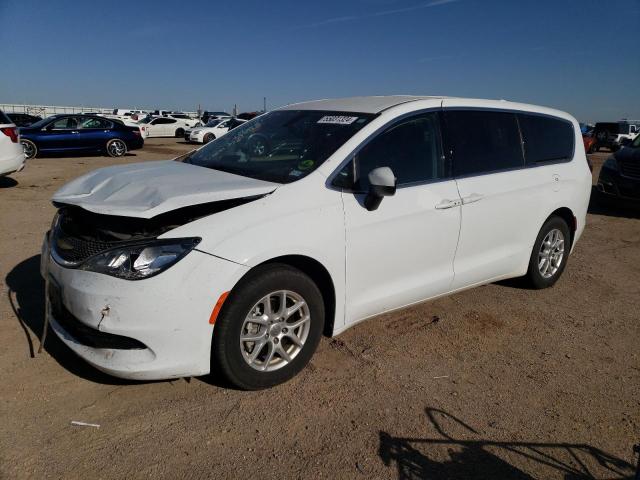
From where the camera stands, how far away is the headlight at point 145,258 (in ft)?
8.51

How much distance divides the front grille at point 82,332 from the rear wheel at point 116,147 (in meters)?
15.9

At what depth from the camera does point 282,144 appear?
3.69 meters

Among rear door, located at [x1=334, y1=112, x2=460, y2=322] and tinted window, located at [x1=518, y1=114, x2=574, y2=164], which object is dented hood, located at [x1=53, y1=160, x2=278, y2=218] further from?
tinted window, located at [x1=518, y1=114, x2=574, y2=164]

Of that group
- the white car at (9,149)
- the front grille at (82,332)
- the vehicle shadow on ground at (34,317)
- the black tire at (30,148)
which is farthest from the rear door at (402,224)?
→ the black tire at (30,148)

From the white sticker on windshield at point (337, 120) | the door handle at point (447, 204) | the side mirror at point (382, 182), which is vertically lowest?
the door handle at point (447, 204)

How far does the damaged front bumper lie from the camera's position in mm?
2566

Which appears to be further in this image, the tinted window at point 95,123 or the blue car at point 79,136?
the tinted window at point 95,123

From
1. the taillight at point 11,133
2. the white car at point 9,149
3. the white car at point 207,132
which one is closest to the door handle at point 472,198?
the white car at point 9,149

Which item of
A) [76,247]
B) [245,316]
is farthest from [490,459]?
[76,247]

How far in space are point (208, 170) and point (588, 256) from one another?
16.7ft

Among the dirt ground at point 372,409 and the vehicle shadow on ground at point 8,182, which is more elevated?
the vehicle shadow on ground at point 8,182

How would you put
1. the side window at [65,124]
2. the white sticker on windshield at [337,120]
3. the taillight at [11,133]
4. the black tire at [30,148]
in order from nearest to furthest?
the white sticker on windshield at [337,120], the taillight at [11,133], the black tire at [30,148], the side window at [65,124]

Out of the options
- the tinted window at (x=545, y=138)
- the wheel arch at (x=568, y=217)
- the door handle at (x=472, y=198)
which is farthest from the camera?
the wheel arch at (x=568, y=217)

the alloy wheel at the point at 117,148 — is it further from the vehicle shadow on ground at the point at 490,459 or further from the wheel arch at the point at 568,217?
the vehicle shadow on ground at the point at 490,459
